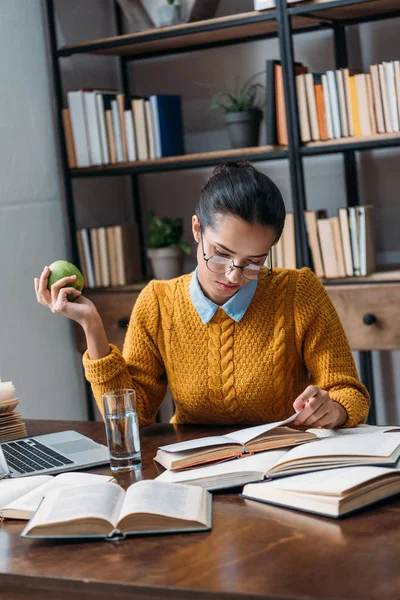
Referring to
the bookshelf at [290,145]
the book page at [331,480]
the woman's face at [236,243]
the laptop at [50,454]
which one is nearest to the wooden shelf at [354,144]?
the bookshelf at [290,145]

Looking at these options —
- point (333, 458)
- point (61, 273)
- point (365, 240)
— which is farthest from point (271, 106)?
point (333, 458)

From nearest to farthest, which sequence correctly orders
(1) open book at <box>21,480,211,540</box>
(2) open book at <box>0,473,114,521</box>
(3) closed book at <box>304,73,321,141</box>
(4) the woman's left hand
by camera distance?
(1) open book at <box>21,480,211,540</box>, (2) open book at <box>0,473,114,521</box>, (4) the woman's left hand, (3) closed book at <box>304,73,321,141</box>

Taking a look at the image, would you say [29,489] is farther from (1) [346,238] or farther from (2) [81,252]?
(2) [81,252]

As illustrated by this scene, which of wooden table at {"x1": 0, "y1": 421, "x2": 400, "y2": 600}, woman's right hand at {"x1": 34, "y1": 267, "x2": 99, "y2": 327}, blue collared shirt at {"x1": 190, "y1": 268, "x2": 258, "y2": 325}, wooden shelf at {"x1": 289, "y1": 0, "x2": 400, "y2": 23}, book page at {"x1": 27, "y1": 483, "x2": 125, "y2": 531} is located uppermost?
wooden shelf at {"x1": 289, "y1": 0, "x2": 400, "y2": 23}

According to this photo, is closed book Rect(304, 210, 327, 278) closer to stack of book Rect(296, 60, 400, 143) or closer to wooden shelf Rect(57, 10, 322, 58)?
stack of book Rect(296, 60, 400, 143)

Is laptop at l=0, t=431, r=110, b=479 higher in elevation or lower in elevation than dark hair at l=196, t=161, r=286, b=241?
lower

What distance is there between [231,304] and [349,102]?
48.8 inches

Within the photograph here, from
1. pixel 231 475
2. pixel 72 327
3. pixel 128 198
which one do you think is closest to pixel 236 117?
pixel 128 198

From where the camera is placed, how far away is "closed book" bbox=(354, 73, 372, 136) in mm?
2812

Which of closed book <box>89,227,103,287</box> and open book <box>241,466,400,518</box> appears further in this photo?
closed book <box>89,227,103,287</box>

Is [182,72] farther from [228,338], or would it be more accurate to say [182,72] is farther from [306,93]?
[228,338]

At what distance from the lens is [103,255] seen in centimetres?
333

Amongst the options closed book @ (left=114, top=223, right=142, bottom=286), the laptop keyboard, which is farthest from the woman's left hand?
closed book @ (left=114, top=223, right=142, bottom=286)

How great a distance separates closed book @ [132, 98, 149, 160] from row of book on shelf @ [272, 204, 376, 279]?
65cm
